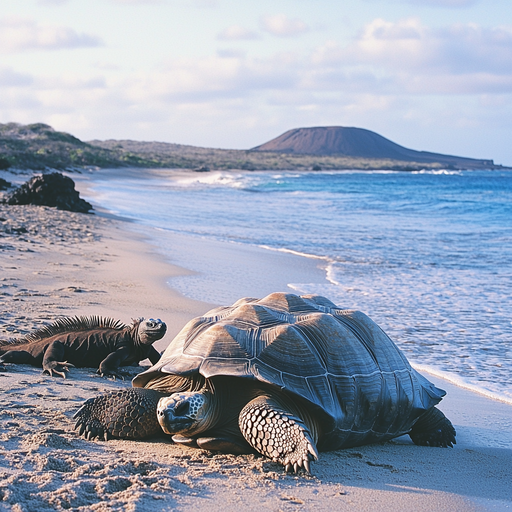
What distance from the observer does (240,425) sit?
362cm

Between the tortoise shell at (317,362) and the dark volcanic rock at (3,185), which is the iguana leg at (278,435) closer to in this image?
the tortoise shell at (317,362)

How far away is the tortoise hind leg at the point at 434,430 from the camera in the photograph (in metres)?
4.30

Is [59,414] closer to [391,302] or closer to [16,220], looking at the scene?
[391,302]

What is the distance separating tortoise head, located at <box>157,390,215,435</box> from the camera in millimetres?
3512

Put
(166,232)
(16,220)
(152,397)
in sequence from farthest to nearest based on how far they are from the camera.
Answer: (166,232) → (16,220) → (152,397)

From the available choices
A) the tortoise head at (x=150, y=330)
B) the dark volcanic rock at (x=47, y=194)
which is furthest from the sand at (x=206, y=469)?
the dark volcanic rock at (x=47, y=194)

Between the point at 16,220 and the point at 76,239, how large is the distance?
2.45 metres

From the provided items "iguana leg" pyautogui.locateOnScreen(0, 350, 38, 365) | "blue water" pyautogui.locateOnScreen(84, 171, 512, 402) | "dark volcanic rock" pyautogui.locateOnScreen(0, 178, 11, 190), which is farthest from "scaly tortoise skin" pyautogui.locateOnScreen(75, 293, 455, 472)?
"dark volcanic rock" pyautogui.locateOnScreen(0, 178, 11, 190)

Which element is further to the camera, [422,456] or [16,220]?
[16,220]

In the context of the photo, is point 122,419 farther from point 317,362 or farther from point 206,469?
point 317,362

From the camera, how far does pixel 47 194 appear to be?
1780 cm

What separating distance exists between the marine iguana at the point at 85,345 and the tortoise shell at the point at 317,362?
3.65ft

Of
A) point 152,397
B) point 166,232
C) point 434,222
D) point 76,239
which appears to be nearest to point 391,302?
point 152,397

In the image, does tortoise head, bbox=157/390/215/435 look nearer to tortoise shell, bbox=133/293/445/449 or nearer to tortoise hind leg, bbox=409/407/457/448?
tortoise shell, bbox=133/293/445/449
